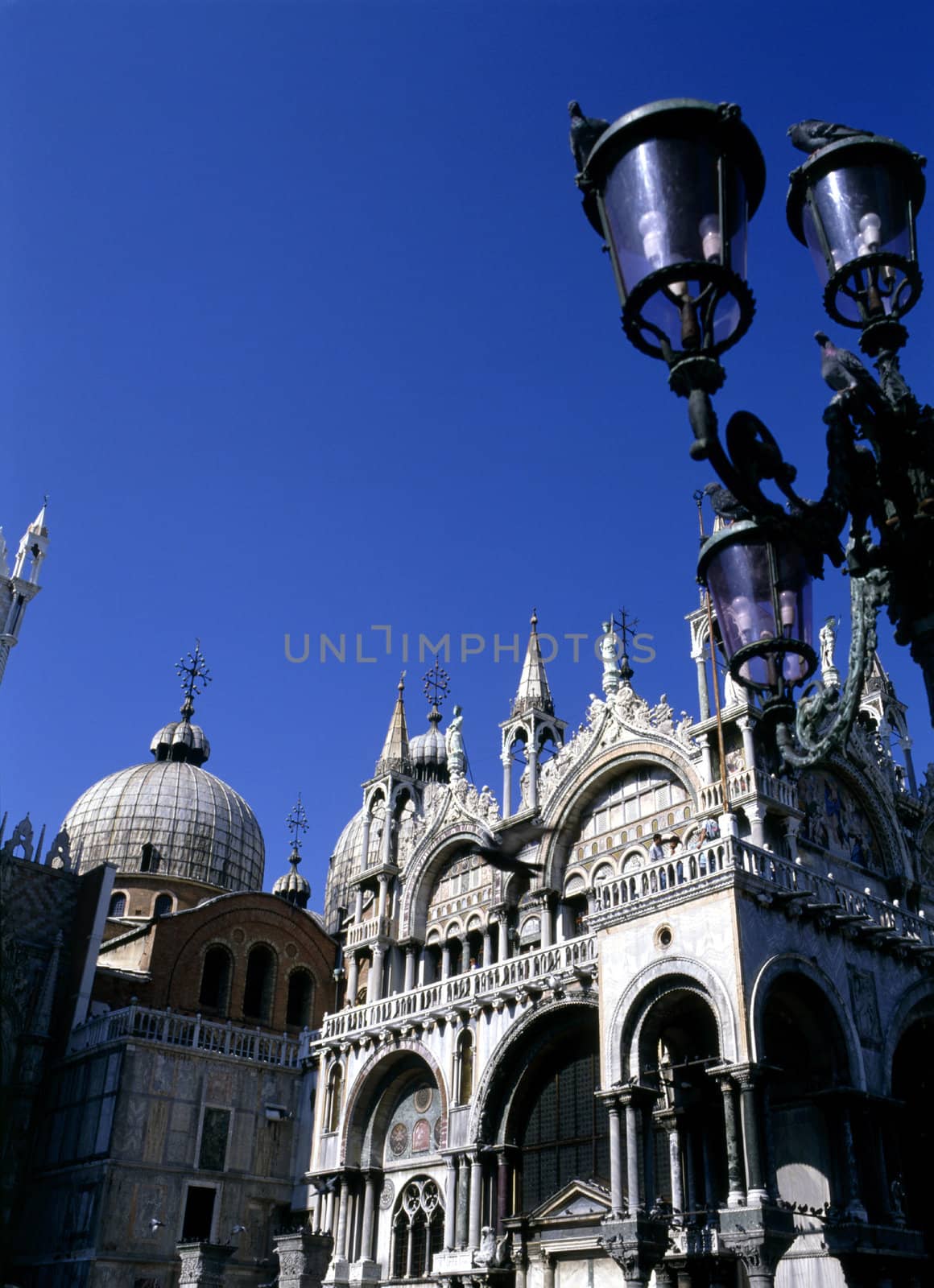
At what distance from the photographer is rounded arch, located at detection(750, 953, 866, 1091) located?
17.2 metres

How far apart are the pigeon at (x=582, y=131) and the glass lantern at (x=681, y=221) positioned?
270 millimetres

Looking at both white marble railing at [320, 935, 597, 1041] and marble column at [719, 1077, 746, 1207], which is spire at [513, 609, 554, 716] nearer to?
white marble railing at [320, 935, 597, 1041]

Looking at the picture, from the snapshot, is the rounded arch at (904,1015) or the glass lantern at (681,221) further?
the rounded arch at (904,1015)

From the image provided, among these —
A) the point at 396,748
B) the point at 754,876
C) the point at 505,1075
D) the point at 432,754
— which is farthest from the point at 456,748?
the point at 432,754

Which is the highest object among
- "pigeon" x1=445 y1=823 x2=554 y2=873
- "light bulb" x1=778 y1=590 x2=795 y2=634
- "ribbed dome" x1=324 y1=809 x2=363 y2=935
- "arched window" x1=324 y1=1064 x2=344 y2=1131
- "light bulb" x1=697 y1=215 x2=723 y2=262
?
"ribbed dome" x1=324 y1=809 x2=363 y2=935

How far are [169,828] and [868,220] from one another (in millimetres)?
42264

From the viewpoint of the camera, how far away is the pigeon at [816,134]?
22.3 feet

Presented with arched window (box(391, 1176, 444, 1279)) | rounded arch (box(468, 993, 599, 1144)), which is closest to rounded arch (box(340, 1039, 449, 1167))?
arched window (box(391, 1176, 444, 1279))

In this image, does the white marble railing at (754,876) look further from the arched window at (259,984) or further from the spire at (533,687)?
the arched window at (259,984)

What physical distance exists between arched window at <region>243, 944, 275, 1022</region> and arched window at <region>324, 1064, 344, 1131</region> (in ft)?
30.0

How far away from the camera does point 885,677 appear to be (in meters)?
31.0

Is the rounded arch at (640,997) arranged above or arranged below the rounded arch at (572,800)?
below

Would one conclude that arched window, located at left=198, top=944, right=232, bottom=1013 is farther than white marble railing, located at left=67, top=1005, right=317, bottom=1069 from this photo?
Yes

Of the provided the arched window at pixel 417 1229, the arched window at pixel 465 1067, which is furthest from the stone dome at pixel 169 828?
the arched window at pixel 465 1067
